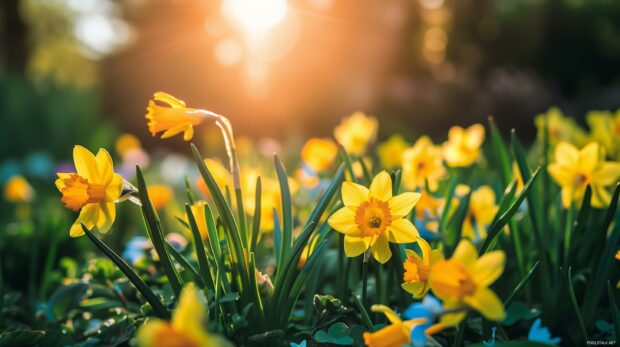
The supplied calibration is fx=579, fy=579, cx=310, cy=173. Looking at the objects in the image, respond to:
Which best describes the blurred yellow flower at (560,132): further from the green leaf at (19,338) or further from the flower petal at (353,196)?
the green leaf at (19,338)

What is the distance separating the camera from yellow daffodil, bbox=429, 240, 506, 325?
0.81m

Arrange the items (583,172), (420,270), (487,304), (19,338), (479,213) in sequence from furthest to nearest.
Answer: (479,213), (583,172), (19,338), (420,270), (487,304)

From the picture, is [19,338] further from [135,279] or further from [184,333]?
[184,333]

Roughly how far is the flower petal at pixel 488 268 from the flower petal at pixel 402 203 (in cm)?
23

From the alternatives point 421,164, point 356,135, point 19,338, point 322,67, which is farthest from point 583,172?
point 322,67

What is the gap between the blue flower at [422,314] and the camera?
0.84 meters

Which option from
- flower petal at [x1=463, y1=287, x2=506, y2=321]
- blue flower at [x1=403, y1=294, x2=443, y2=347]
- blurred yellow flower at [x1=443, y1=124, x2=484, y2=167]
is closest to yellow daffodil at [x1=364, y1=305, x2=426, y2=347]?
blue flower at [x1=403, y1=294, x2=443, y2=347]

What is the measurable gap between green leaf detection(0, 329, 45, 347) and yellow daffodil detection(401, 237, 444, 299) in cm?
71

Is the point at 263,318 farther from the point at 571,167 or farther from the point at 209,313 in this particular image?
the point at 571,167

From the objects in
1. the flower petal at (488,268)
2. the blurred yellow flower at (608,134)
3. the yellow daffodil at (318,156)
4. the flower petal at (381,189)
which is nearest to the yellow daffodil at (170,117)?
the flower petal at (381,189)

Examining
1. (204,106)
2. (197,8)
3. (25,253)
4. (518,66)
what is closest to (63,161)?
(25,253)

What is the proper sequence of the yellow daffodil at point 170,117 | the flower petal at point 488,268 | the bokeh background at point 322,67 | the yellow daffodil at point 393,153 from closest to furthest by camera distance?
the flower petal at point 488,268 → the yellow daffodil at point 170,117 → the yellow daffodil at point 393,153 → the bokeh background at point 322,67

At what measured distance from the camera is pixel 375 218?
106cm

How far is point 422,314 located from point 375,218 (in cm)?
26
